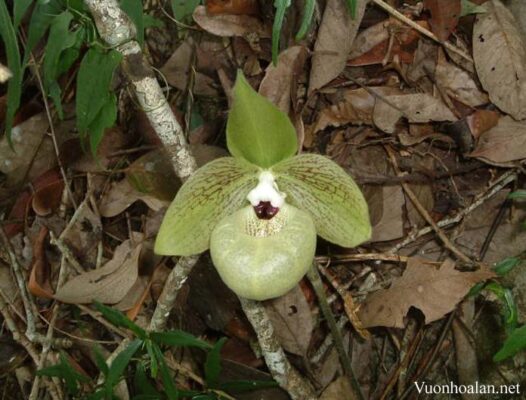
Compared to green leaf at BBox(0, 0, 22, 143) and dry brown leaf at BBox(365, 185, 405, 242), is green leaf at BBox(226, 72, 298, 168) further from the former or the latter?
dry brown leaf at BBox(365, 185, 405, 242)

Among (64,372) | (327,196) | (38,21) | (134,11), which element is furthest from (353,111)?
(64,372)

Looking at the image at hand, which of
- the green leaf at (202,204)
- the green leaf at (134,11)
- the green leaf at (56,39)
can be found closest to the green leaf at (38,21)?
the green leaf at (56,39)

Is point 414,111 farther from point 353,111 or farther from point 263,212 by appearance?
point 263,212

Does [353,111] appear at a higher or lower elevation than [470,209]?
higher

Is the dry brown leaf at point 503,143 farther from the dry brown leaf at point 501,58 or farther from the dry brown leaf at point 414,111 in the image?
the dry brown leaf at point 414,111

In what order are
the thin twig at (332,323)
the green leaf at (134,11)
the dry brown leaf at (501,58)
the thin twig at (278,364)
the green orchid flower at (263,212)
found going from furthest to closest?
the dry brown leaf at (501,58), the thin twig at (278,364), the thin twig at (332,323), the green leaf at (134,11), the green orchid flower at (263,212)

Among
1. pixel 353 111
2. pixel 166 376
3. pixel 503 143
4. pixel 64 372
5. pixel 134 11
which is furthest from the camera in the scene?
pixel 353 111
